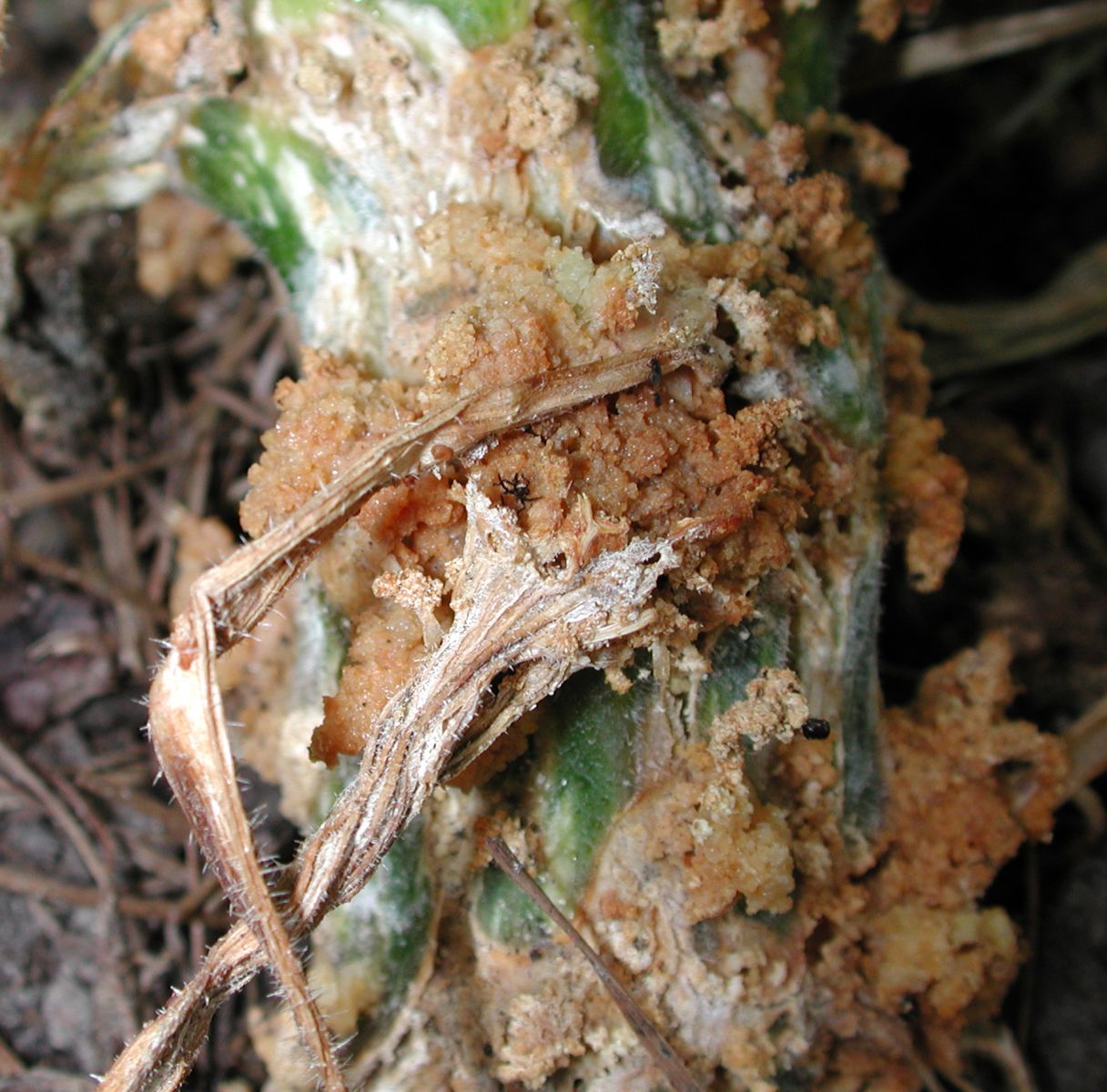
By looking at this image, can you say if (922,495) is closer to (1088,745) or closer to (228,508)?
(1088,745)

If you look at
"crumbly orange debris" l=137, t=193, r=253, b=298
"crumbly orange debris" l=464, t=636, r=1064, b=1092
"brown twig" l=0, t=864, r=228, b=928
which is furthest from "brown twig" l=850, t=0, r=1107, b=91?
"brown twig" l=0, t=864, r=228, b=928

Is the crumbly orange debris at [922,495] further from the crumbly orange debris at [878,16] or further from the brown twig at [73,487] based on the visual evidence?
the brown twig at [73,487]

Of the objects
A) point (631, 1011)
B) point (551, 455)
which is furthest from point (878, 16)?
point (631, 1011)

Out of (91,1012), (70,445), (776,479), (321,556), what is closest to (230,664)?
(321,556)

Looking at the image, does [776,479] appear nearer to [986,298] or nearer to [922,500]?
[922,500]

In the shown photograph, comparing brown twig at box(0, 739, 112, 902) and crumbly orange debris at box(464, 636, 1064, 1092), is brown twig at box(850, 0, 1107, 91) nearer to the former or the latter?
crumbly orange debris at box(464, 636, 1064, 1092)

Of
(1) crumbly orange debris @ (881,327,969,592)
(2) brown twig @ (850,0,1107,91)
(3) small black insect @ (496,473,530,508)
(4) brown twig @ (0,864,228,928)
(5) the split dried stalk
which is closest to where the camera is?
(5) the split dried stalk
